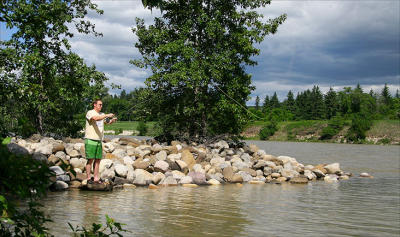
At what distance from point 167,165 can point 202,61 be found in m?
5.49

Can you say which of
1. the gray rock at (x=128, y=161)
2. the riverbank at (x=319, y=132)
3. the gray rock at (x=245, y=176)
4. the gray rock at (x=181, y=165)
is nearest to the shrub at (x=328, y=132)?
the riverbank at (x=319, y=132)

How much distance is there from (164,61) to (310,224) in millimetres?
11672

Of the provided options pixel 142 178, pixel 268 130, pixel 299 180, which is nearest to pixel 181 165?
pixel 142 178

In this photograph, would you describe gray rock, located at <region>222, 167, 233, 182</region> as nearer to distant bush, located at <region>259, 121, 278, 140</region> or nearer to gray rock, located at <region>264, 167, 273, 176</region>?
gray rock, located at <region>264, 167, 273, 176</region>

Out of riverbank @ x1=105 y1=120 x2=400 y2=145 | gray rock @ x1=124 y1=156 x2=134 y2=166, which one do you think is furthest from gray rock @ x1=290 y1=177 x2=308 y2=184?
riverbank @ x1=105 y1=120 x2=400 y2=145

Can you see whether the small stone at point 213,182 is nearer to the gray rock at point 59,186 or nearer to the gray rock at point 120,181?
the gray rock at point 120,181

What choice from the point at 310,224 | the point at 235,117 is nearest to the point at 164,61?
the point at 235,117

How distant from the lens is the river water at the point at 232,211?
6262 millimetres

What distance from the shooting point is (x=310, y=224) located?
691cm

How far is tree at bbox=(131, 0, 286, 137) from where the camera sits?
1642 centimetres

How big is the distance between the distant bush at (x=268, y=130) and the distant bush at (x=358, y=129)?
14.5m

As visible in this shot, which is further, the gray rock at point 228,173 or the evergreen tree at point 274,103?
the evergreen tree at point 274,103

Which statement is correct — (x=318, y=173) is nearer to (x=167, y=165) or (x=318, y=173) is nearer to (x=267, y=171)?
(x=267, y=171)

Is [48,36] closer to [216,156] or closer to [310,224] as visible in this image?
[216,156]
